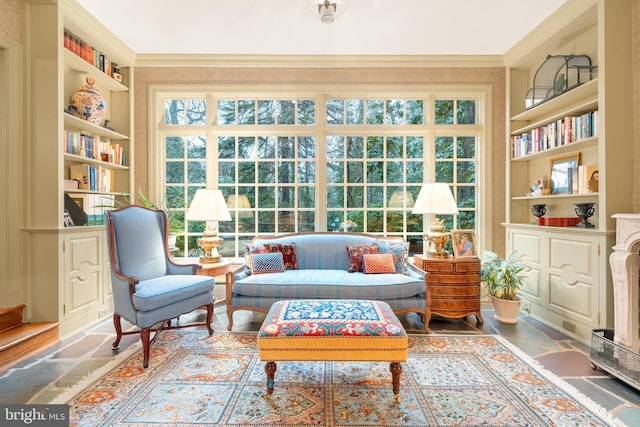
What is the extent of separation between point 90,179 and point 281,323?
2.91 meters

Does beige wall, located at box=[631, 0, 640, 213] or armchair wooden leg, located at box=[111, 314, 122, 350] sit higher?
beige wall, located at box=[631, 0, 640, 213]

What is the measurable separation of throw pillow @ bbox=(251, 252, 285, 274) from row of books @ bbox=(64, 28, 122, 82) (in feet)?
9.34

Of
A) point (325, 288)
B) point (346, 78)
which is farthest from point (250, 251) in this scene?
point (346, 78)

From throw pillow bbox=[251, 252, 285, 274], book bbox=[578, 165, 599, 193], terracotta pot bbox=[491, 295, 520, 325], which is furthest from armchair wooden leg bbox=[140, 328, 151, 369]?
book bbox=[578, 165, 599, 193]

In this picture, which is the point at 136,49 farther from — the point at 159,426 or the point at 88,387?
the point at 159,426

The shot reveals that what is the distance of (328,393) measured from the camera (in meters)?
1.99

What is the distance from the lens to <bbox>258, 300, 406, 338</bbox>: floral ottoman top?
1.89 m

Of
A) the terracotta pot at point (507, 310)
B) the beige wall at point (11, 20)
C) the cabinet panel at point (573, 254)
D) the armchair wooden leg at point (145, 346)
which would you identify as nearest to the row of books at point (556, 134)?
the cabinet panel at point (573, 254)

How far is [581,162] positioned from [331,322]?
312 cm

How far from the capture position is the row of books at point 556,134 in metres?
2.82

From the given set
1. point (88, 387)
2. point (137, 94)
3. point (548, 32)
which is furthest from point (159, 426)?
point (548, 32)

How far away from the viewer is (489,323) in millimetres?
3223

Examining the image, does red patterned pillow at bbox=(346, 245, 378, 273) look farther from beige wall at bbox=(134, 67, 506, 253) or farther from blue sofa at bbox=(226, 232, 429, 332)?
beige wall at bbox=(134, 67, 506, 253)

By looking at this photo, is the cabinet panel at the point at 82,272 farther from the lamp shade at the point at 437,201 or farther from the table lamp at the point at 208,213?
the lamp shade at the point at 437,201
